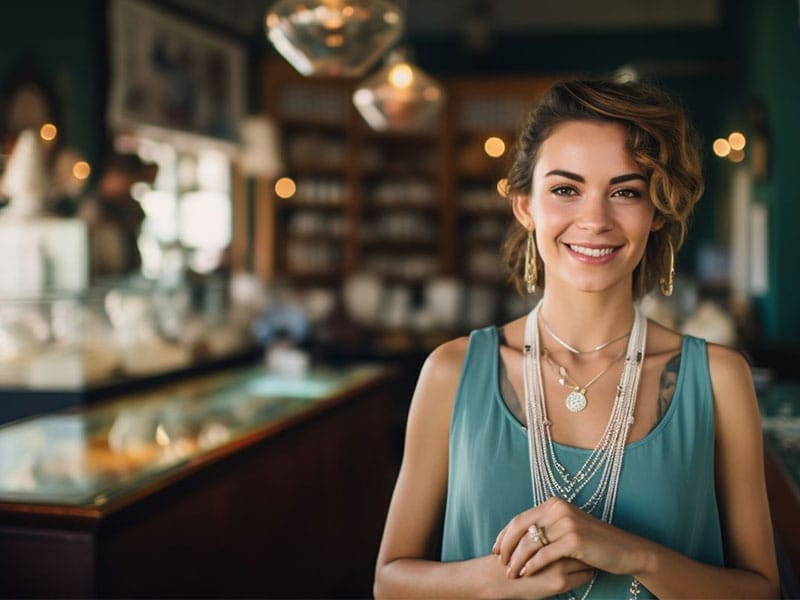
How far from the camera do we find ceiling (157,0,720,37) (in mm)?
9297

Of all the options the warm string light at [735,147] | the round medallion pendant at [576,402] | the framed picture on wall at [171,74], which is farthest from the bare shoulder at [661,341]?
the warm string light at [735,147]

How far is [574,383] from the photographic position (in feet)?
5.36

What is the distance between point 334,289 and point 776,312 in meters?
4.26

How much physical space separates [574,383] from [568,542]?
34 centimetres

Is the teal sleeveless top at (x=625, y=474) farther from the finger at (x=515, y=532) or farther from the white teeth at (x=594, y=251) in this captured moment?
the white teeth at (x=594, y=251)

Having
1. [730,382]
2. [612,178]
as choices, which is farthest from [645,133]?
[730,382]

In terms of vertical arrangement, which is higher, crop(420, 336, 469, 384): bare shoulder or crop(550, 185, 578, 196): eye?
crop(550, 185, 578, 196): eye

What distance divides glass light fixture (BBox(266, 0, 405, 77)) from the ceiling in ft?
20.4

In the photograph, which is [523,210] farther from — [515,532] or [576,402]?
[515,532]

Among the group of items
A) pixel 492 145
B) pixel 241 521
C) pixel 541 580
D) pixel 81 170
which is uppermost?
pixel 492 145

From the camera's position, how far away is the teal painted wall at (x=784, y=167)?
6406 millimetres

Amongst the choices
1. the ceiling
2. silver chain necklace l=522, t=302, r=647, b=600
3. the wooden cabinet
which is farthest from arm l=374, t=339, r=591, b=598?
the ceiling

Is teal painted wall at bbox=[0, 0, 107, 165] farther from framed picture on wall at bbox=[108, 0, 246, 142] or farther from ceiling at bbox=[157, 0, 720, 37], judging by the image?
ceiling at bbox=[157, 0, 720, 37]

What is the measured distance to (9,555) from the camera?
7.95 feet
